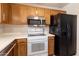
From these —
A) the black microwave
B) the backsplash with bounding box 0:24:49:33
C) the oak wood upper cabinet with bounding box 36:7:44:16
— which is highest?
the oak wood upper cabinet with bounding box 36:7:44:16

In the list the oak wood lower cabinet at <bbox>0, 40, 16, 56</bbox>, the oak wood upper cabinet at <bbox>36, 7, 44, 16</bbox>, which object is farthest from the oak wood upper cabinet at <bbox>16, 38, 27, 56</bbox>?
the oak wood upper cabinet at <bbox>36, 7, 44, 16</bbox>

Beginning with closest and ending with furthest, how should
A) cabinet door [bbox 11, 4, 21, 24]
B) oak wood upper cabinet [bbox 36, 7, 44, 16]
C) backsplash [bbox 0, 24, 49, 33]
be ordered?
oak wood upper cabinet [bbox 36, 7, 44, 16] → cabinet door [bbox 11, 4, 21, 24] → backsplash [bbox 0, 24, 49, 33]

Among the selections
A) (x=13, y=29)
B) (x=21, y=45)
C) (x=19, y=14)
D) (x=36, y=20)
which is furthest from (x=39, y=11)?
(x=13, y=29)

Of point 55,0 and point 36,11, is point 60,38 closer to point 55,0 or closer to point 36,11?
point 36,11

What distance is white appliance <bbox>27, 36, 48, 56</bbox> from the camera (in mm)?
1392

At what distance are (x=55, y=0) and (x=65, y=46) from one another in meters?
1.40

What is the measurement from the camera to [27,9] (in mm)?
1267

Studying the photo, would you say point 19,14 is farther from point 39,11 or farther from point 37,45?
point 37,45

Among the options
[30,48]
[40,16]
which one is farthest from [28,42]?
[40,16]

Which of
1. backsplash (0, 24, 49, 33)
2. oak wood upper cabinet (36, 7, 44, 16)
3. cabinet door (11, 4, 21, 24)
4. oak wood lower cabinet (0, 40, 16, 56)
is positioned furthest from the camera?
backsplash (0, 24, 49, 33)

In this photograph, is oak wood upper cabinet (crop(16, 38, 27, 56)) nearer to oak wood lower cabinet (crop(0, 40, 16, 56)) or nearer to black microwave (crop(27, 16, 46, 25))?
oak wood lower cabinet (crop(0, 40, 16, 56))

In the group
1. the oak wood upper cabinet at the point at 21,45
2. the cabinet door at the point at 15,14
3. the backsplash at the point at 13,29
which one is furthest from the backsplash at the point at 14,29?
the oak wood upper cabinet at the point at 21,45

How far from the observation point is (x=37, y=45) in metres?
1.48

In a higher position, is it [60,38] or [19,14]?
[19,14]
